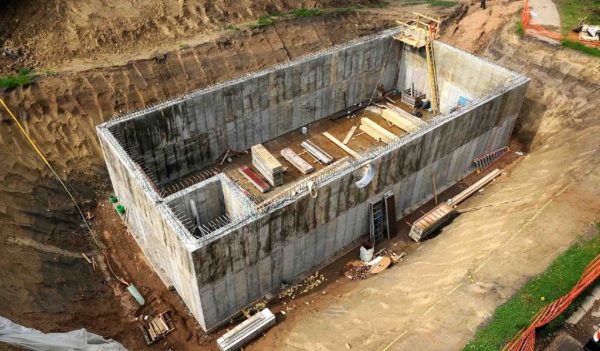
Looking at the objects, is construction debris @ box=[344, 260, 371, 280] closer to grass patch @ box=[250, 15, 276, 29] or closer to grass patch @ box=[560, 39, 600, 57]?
grass patch @ box=[250, 15, 276, 29]

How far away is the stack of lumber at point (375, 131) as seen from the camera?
2200 centimetres

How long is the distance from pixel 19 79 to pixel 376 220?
1659 cm

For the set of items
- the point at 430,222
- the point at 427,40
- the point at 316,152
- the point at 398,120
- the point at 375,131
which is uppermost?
the point at 427,40

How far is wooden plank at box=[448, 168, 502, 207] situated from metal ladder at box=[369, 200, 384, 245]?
3716 millimetres

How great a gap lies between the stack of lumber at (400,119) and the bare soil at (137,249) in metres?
5.10

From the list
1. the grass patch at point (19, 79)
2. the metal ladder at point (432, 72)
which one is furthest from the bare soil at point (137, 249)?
the metal ladder at point (432, 72)

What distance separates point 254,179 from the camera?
19.6 m

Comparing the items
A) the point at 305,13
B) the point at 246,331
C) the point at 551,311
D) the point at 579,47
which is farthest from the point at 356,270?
the point at 305,13

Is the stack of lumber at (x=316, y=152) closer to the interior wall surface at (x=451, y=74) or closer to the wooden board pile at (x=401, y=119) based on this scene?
the wooden board pile at (x=401, y=119)

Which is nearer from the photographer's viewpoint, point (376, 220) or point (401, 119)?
point (376, 220)

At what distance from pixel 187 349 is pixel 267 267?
143 inches

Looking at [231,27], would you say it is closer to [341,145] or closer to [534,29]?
[341,145]

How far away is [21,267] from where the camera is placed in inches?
571

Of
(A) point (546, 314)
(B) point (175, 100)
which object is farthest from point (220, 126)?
(A) point (546, 314)
